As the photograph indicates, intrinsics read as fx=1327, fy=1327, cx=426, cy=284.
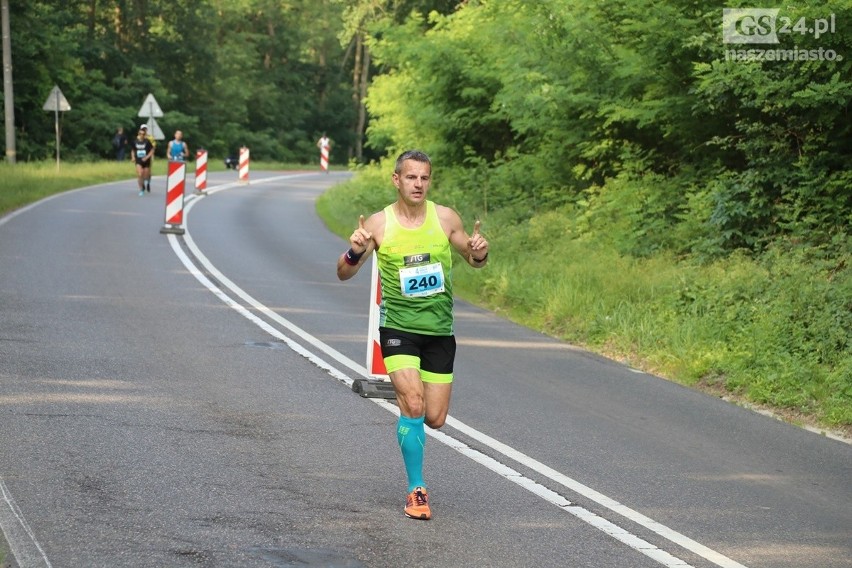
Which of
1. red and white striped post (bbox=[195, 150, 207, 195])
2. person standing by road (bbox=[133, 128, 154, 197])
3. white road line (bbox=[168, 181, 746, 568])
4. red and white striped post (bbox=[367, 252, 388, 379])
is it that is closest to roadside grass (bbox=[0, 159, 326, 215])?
person standing by road (bbox=[133, 128, 154, 197])

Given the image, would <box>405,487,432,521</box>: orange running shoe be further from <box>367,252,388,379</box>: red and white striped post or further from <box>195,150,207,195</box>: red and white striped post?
<box>195,150,207,195</box>: red and white striped post

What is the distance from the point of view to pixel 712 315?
13555mm

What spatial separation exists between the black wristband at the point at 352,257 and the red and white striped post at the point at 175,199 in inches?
701

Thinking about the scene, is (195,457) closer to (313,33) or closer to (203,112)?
(203,112)

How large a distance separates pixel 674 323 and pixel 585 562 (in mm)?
7659

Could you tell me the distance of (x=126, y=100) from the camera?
70.2 metres

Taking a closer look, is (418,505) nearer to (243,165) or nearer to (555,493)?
(555,493)

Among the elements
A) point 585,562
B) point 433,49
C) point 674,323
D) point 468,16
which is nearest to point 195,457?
point 585,562

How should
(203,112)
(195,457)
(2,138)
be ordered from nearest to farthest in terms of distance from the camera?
(195,457), (2,138), (203,112)

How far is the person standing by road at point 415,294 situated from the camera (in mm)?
6902

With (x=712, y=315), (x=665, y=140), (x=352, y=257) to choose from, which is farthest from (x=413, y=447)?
(x=665, y=140)

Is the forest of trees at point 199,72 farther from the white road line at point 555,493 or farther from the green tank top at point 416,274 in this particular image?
the green tank top at point 416,274

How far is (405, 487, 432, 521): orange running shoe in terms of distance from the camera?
22.2 ft

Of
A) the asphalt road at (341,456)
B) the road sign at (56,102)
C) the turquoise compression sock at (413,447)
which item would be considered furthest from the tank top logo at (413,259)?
the road sign at (56,102)
